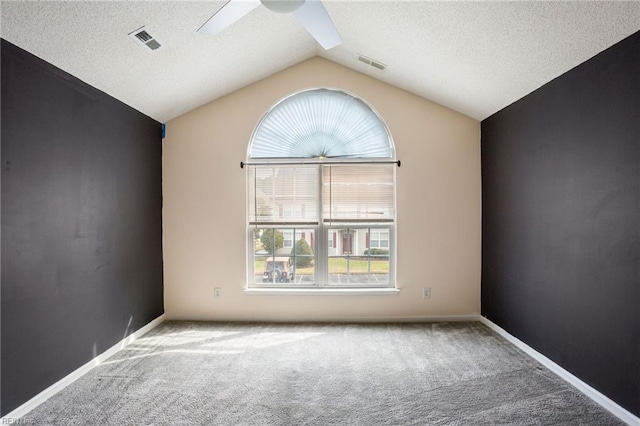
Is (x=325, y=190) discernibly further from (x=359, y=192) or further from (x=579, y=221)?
(x=579, y=221)

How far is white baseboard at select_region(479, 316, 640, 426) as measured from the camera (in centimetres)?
210

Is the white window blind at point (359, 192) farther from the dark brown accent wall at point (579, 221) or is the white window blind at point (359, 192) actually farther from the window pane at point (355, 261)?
the dark brown accent wall at point (579, 221)

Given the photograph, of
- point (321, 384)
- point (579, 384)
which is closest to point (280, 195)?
point (321, 384)

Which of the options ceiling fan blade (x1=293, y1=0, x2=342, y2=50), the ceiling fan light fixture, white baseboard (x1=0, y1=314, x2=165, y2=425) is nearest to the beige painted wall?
white baseboard (x1=0, y1=314, x2=165, y2=425)

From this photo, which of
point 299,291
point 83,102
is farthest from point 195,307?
point 83,102

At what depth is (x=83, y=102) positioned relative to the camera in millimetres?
2795

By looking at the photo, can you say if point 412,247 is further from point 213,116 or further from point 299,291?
point 213,116

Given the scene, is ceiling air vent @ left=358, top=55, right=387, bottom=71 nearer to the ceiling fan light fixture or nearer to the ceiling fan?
the ceiling fan

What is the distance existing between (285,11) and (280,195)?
91.6 inches

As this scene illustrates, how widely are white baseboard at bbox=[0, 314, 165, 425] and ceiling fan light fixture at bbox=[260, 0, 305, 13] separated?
2723 millimetres

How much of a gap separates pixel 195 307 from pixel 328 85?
286cm

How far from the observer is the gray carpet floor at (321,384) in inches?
86.3

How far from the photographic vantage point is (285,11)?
6.49 feet

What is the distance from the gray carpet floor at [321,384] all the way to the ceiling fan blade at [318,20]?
7.68ft
